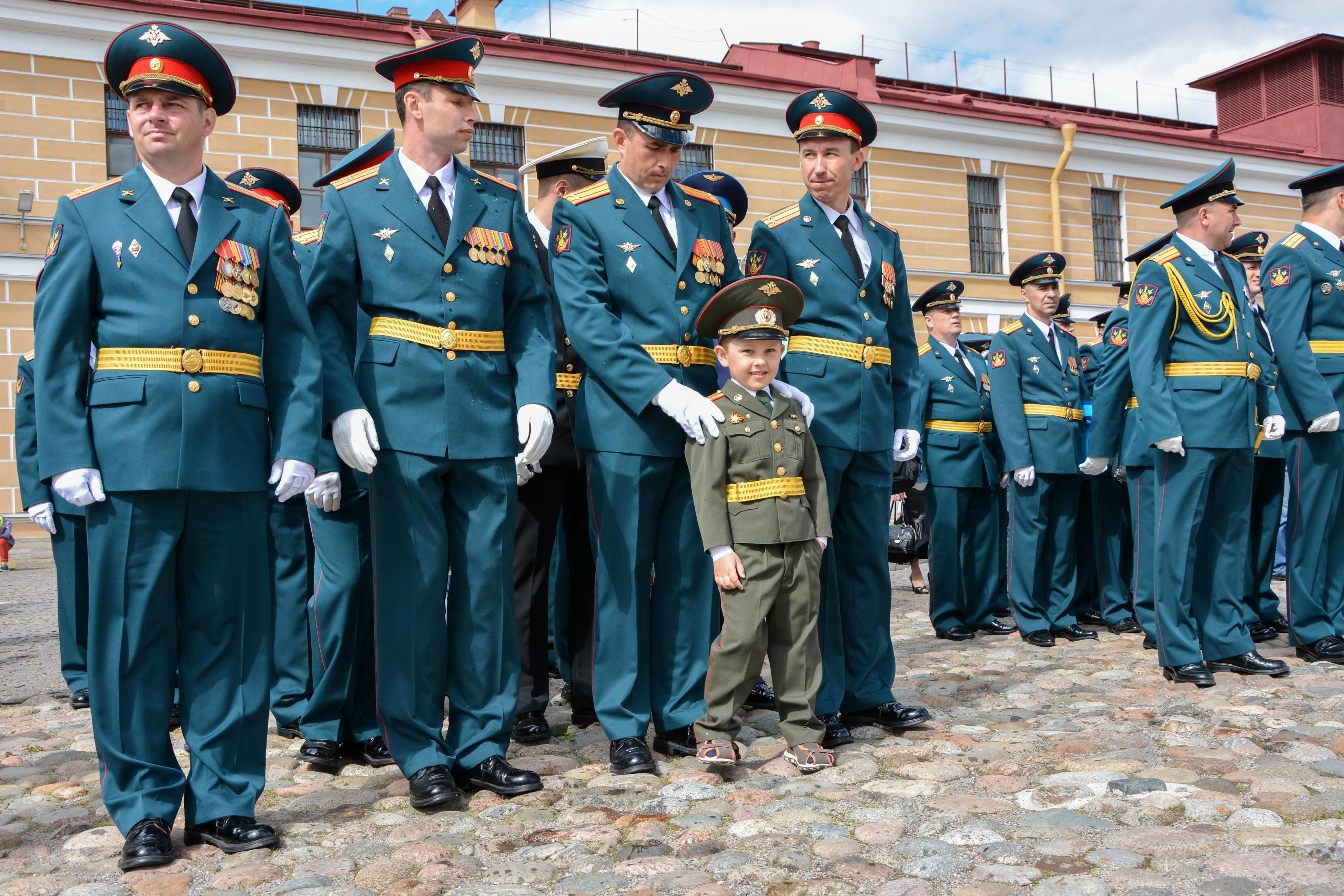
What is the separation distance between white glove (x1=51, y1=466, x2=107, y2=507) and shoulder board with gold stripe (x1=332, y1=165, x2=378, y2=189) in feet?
4.24

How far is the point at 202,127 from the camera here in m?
3.64

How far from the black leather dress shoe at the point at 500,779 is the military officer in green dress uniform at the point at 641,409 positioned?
414 millimetres

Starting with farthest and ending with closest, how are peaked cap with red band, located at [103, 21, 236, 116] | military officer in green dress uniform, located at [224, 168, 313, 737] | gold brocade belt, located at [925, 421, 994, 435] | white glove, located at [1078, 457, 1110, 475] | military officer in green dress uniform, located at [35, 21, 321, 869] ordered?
gold brocade belt, located at [925, 421, 994, 435] → white glove, located at [1078, 457, 1110, 475] → military officer in green dress uniform, located at [224, 168, 313, 737] → peaked cap with red band, located at [103, 21, 236, 116] → military officer in green dress uniform, located at [35, 21, 321, 869]

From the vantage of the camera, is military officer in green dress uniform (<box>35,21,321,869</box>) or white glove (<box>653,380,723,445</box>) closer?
military officer in green dress uniform (<box>35,21,321,869</box>)

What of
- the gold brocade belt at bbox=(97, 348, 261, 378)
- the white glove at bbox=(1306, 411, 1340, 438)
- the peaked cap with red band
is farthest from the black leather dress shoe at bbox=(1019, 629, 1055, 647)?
the peaked cap with red band

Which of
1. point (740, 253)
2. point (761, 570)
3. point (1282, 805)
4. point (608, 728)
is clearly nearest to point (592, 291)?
point (761, 570)

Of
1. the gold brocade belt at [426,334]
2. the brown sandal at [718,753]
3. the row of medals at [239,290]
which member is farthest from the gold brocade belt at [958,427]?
the row of medals at [239,290]

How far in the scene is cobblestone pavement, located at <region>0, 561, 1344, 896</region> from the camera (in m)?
2.99

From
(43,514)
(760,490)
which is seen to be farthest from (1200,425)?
(43,514)

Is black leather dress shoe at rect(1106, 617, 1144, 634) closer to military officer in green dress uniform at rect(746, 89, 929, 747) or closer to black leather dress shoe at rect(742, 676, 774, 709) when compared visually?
black leather dress shoe at rect(742, 676, 774, 709)

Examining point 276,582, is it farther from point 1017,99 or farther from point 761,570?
point 1017,99

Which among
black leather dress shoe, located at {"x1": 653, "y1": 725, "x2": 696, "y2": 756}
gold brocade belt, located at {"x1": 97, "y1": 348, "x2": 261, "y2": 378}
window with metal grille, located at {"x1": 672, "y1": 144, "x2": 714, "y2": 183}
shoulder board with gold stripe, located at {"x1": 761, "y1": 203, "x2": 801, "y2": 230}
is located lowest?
black leather dress shoe, located at {"x1": 653, "y1": 725, "x2": 696, "y2": 756}

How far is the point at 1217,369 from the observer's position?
18.2 feet

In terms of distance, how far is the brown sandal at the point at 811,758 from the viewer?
4.06 meters
